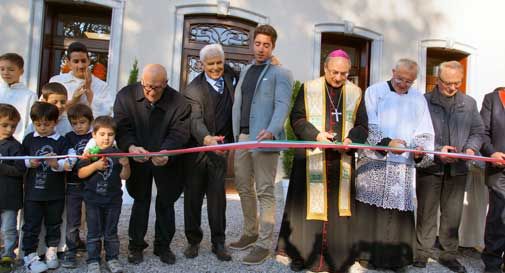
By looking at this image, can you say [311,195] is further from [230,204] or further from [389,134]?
[230,204]

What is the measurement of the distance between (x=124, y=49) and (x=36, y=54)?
1.51 metres

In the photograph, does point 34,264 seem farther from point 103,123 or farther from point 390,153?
point 390,153

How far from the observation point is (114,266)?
11.2ft

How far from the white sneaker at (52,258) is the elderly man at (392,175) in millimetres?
2618

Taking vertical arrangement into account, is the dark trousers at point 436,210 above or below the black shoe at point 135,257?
above

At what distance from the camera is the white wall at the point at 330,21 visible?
7805 millimetres

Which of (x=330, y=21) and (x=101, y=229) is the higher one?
(x=330, y=21)

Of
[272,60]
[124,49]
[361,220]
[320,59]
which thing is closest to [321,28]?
[320,59]

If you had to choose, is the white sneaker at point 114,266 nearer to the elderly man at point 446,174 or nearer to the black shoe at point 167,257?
the black shoe at point 167,257

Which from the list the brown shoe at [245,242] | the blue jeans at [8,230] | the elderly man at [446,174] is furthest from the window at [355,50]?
the blue jeans at [8,230]

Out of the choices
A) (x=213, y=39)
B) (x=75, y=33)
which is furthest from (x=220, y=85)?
(x=75, y=33)

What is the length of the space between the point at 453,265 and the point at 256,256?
1.86 m

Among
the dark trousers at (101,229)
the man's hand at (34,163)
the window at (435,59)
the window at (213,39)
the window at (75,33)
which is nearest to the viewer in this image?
the man's hand at (34,163)

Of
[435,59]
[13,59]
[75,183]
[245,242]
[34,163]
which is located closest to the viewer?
[34,163]
